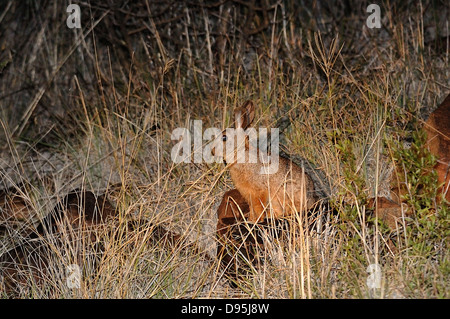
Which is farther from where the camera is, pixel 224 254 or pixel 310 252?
pixel 224 254

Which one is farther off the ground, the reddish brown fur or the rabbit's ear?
the rabbit's ear

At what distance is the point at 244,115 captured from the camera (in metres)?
4.38

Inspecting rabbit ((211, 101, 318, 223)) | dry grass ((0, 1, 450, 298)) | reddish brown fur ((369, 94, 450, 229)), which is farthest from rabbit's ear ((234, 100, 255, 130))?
reddish brown fur ((369, 94, 450, 229))

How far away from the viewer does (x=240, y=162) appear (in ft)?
14.5

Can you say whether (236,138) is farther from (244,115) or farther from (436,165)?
(436,165)

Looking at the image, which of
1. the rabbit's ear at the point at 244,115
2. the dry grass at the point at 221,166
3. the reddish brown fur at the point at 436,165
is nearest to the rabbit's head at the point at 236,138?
the rabbit's ear at the point at 244,115

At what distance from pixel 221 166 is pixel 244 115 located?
47cm

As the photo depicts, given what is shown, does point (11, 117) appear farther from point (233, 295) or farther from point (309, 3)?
point (233, 295)

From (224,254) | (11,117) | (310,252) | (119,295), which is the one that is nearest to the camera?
(119,295)

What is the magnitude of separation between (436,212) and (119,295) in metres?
1.78

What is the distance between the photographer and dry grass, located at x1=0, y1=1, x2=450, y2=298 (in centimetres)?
338

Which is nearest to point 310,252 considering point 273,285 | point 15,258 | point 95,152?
point 273,285

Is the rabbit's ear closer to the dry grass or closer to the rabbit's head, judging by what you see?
the rabbit's head

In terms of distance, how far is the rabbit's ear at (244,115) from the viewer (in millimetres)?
4344
